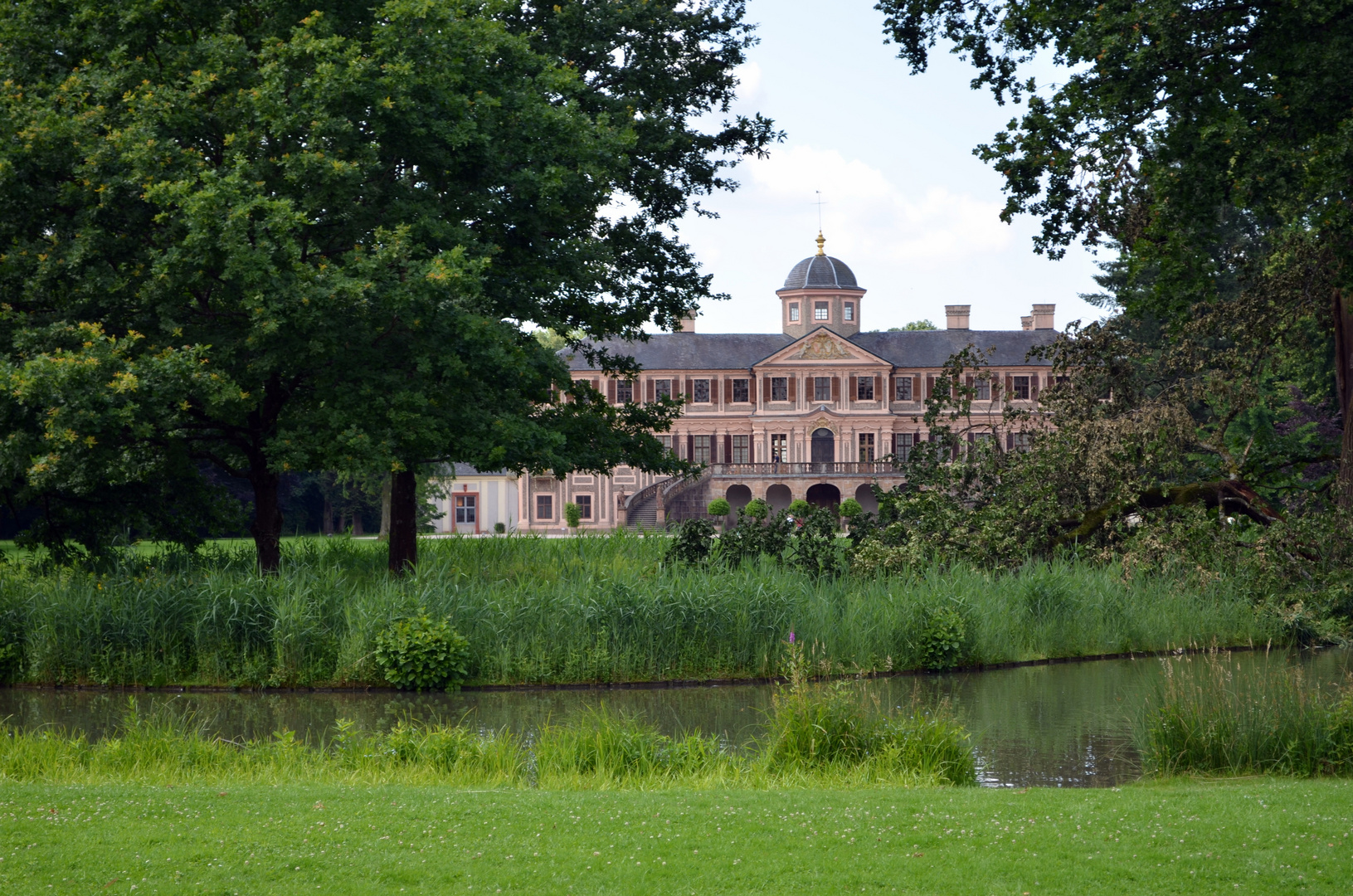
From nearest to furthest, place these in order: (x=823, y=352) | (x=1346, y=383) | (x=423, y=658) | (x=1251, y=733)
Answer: (x=1251, y=733)
(x=423, y=658)
(x=1346, y=383)
(x=823, y=352)

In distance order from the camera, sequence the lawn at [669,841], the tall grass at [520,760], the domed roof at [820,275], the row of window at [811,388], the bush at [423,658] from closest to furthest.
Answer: the lawn at [669,841]
the tall grass at [520,760]
the bush at [423,658]
the row of window at [811,388]
the domed roof at [820,275]

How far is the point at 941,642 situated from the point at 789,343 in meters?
45.5

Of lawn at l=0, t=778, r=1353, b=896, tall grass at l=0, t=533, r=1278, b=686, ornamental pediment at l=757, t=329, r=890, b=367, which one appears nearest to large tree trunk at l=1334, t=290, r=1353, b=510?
tall grass at l=0, t=533, r=1278, b=686

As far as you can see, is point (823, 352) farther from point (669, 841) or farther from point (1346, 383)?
point (669, 841)

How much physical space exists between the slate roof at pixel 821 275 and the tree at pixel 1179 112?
157 ft

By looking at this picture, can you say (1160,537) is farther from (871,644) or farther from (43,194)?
(43,194)

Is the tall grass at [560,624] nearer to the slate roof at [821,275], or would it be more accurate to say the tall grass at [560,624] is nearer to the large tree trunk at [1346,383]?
the large tree trunk at [1346,383]

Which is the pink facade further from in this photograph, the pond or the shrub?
the pond

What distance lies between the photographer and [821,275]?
204ft

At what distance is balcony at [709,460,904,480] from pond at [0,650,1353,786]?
128ft

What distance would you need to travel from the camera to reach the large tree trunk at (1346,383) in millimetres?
15234

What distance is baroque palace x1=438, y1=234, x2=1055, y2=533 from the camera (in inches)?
2131

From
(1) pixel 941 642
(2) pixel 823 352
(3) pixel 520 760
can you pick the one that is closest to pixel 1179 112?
(1) pixel 941 642

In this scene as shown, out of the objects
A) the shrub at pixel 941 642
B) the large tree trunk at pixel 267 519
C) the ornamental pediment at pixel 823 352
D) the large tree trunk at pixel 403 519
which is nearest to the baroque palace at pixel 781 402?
the ornamental pediment at pixel 823 352
